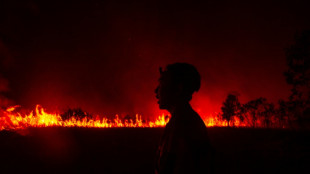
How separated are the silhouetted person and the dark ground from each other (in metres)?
6.98

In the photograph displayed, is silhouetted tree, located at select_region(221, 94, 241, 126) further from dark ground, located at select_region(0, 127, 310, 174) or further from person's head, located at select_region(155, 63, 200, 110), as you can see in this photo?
person's head, located at select_region(155, 63, 200, 110)

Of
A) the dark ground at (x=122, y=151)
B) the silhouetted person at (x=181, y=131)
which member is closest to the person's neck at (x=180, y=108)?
the silhouetted person at (x=181, y=131)

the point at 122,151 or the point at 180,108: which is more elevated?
the point at 180,108

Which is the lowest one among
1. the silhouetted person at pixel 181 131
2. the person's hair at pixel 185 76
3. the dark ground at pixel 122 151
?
the dark ground at pixel 122 151

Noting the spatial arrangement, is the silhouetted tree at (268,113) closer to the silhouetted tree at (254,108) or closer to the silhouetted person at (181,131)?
the silhouetted tree at (254,108)

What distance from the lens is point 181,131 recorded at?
2.20m

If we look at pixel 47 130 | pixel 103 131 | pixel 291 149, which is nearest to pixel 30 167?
pixel 47 130

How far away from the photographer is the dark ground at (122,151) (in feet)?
29.7

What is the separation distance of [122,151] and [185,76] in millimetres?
8028

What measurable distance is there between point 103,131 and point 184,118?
8908 mm

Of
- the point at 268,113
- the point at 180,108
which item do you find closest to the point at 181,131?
the point at 180,108

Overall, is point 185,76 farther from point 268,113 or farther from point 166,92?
point 268,113

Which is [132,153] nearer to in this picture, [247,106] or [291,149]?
[291,149]

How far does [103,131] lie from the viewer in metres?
10.8
